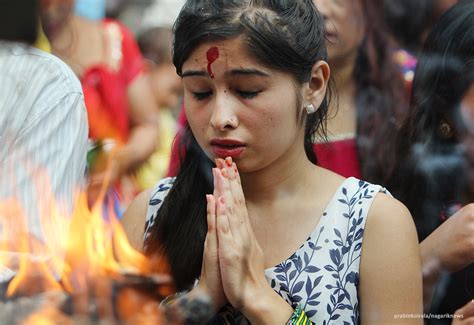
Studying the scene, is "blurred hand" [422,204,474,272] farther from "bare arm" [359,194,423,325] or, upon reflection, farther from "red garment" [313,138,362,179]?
"red garment" [313,138,362,179]

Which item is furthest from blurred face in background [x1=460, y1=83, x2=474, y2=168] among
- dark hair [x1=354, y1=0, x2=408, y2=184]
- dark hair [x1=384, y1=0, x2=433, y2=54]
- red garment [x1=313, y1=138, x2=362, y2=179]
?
dark hair [x1=384, y1=0, x2=433, y2=54]

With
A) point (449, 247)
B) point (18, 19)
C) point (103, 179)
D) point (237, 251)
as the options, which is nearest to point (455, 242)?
point (449, 247)

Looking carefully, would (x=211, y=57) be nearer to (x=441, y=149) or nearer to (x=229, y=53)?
(x=229, y=53)

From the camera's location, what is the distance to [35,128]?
2459 millimetres

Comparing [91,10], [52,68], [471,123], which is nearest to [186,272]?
[52,68]

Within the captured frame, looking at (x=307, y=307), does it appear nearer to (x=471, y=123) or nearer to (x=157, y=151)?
(x=471, y=123)

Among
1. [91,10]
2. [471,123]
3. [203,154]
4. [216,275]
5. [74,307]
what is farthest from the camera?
[91,10]

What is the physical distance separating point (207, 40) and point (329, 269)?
64 cm

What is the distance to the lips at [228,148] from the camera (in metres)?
2.18

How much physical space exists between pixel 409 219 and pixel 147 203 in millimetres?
730

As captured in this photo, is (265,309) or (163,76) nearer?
(265,309)

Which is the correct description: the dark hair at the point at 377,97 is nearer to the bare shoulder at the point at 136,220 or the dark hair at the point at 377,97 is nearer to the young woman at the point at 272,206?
the young woman at the point at 272,206

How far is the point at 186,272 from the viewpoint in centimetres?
225

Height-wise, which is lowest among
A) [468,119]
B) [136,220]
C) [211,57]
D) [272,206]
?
[136,220]
